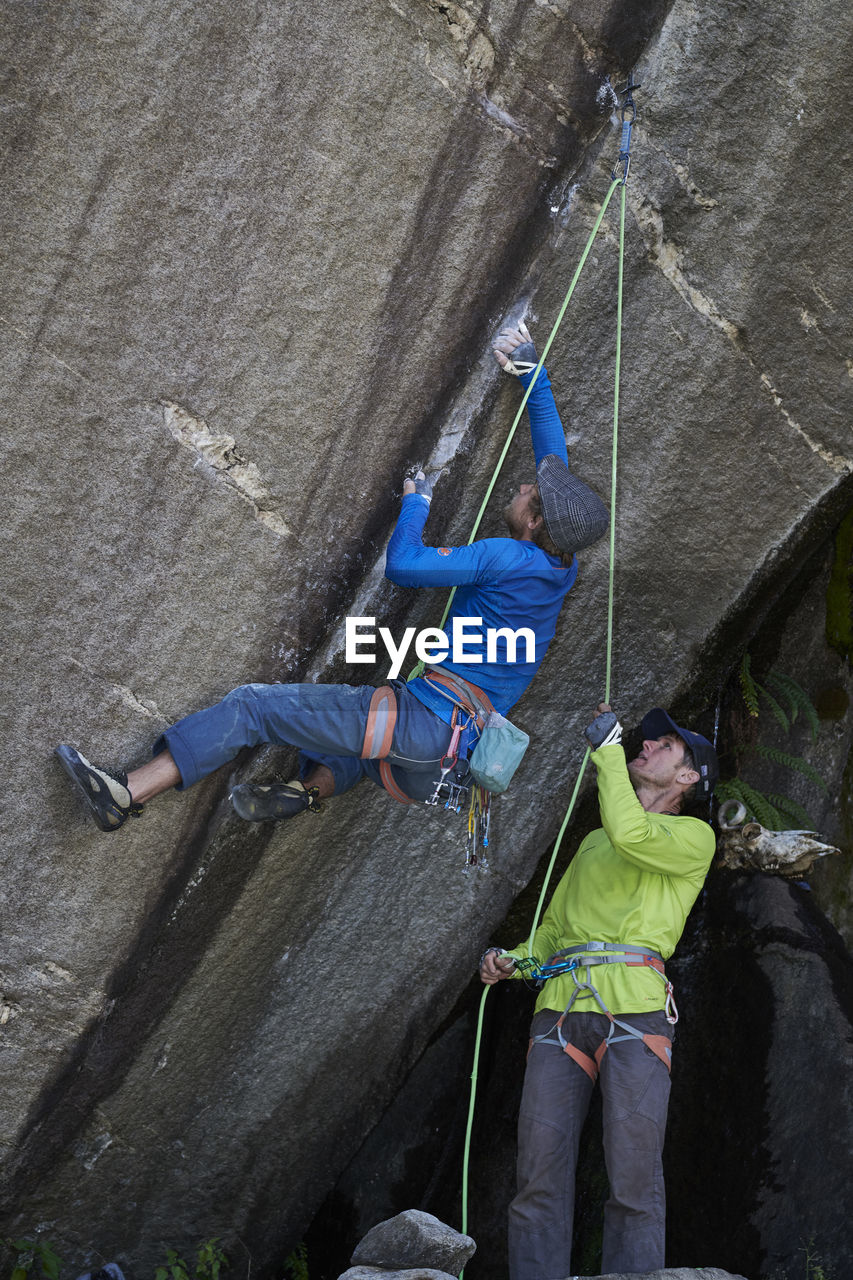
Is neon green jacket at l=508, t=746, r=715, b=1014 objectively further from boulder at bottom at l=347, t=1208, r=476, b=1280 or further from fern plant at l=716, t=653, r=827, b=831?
fern plant at l=716, t=653, r=827, b=831

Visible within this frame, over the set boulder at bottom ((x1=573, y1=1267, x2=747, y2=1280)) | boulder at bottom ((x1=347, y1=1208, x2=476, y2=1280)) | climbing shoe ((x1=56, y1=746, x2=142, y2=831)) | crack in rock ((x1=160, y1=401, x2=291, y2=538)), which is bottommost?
boulder at bottom ((x1=347, y1=1208, x2=476, y2=1280))

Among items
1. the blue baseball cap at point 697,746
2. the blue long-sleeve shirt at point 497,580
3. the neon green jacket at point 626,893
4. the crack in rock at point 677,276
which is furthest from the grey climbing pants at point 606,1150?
the crack in rock at point 677,276

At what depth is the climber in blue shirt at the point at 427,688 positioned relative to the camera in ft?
13.9

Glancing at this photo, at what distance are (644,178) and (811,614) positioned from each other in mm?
2833

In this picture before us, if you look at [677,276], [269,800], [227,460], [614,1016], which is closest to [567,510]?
[677,276]

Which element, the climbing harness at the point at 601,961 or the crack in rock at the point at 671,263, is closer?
the climbing harness at the point at 601,961

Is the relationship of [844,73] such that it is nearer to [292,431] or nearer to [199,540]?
[292,431]

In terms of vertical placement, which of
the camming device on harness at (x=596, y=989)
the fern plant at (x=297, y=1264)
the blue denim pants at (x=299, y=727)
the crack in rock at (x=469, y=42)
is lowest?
the fern plant at (x=297, y=1264)

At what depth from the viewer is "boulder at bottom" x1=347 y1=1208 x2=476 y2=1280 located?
384cm

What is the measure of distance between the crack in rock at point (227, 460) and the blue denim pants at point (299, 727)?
0.69m

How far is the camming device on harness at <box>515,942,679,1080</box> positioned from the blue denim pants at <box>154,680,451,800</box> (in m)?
0.96

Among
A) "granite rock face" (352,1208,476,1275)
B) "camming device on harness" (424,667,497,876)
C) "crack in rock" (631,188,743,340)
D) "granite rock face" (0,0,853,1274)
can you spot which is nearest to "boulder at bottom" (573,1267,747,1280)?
"granite rock face" (352,1208,476,1275)

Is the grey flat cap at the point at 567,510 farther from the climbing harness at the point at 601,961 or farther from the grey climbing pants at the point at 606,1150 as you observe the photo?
the grey climbing pants at the point at 606,1150

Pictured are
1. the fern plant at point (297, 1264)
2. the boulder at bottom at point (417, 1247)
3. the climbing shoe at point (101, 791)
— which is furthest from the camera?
the fern plant at point (297, 1264)
